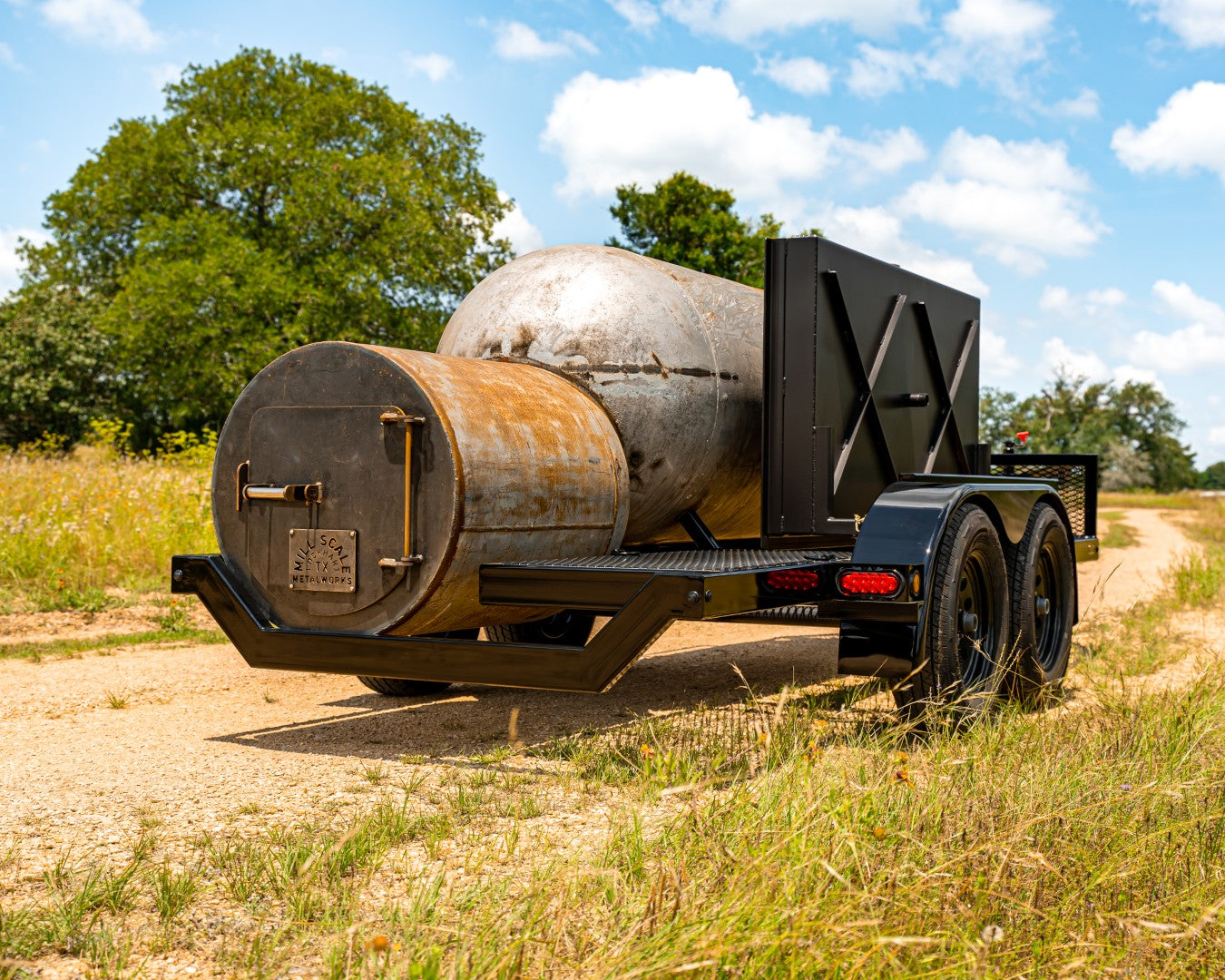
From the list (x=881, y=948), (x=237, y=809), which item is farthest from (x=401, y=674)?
(x=881, y=948)

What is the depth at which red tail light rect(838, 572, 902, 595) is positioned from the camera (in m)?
5.09

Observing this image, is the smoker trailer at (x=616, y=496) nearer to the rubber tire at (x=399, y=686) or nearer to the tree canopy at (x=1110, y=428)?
the rubber tire at (x=399, y=686)

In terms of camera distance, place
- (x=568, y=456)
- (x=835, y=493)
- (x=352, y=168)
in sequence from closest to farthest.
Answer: (x=568, y=456) → (x=835, y=493) → (x=352, y=168)

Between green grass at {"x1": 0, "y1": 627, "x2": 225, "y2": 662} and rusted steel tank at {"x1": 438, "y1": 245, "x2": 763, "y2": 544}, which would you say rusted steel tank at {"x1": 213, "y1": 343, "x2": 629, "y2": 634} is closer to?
rusted steel tank at {"x1": 438, "y1": 245, "x2": 763, "y2": 544}

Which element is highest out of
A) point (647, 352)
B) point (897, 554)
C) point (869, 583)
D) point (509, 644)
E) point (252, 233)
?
point (252, 233)

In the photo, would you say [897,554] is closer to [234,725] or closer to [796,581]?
[796,581]

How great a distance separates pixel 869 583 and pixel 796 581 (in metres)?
0.32

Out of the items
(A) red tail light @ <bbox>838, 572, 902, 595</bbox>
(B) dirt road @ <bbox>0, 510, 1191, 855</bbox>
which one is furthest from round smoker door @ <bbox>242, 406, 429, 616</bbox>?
(A) red tail light @ <bbox>838, 572, 902, 595</bbox>

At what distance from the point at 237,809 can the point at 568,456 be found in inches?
80.9

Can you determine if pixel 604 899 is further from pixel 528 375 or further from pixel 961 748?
pixel 528 375

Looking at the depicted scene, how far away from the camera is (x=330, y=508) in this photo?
508 centimetres

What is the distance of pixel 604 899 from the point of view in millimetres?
3096

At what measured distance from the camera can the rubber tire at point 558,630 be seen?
701 cm

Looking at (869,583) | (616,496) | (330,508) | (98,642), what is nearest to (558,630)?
(616,496)
